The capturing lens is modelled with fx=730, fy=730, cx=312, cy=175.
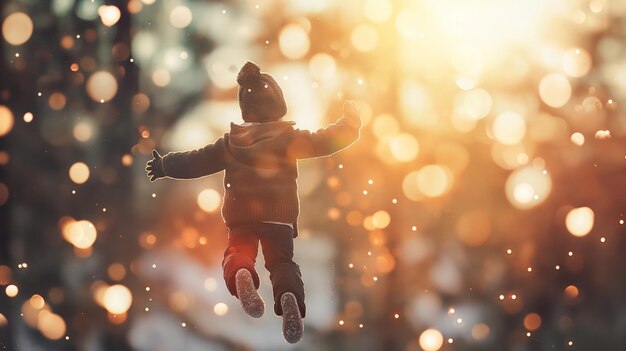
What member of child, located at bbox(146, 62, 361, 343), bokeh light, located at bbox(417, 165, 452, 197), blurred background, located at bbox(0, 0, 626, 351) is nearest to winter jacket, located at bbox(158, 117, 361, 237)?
child, located at bbox(146, 62, 361, 343)

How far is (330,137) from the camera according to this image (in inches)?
56.2

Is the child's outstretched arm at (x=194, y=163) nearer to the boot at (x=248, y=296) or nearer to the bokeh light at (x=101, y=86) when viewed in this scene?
the boot at (x=248, y=296)

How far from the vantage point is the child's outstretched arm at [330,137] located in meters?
1.42

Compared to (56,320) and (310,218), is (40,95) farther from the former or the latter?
(310,218)

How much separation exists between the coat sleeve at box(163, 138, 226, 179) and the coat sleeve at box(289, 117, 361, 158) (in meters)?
0.15

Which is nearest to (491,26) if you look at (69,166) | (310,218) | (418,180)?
(418,180)

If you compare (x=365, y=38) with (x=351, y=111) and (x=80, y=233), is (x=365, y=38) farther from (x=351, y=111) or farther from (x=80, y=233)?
(x=80, y=233)

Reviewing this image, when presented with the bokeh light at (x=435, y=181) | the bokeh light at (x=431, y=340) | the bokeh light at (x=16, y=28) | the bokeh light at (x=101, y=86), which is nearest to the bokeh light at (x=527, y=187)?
the bokeh light at (x=435, y=181)

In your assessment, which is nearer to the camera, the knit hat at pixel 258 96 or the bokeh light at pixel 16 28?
the knit hat at pixel 258 96

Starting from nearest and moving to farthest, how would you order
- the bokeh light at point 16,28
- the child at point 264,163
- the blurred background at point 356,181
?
the child at point 264,163 < the blurred background at point 356,181 < the bokeh light at point 16,28

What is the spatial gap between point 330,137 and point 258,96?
0.54 feet

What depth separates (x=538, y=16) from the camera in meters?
1.77

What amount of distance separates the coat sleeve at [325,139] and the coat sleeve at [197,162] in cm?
15

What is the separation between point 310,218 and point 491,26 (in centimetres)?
63
